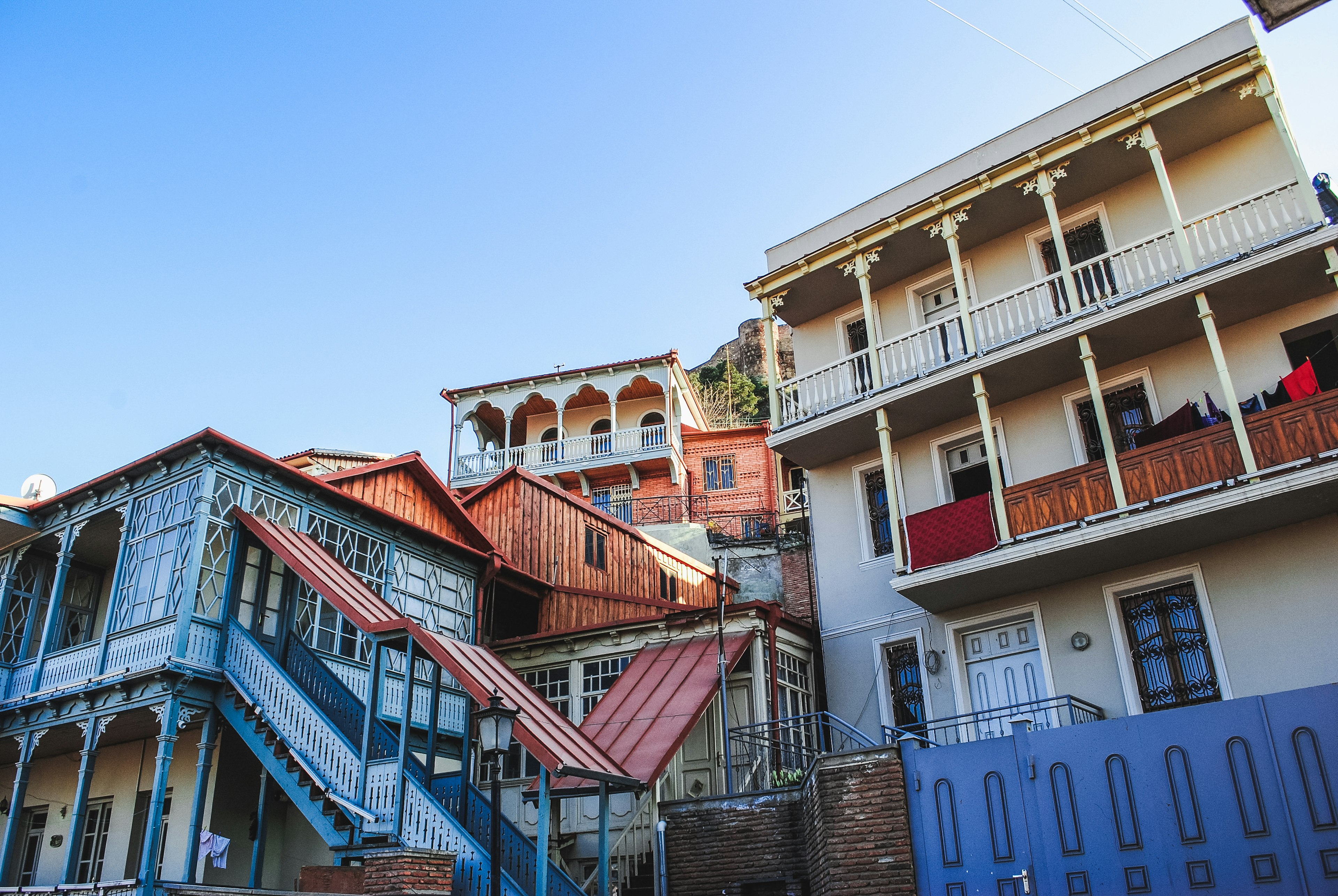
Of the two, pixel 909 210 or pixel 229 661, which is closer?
pixel 229 661

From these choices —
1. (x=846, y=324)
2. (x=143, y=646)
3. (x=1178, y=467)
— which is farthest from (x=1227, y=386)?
(x=143, y=646)

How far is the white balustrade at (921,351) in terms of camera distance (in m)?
17.5

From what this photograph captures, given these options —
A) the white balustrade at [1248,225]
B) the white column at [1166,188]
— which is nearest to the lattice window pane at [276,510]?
the white column at [1166,188]

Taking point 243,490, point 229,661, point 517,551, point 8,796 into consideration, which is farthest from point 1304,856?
point 8,796

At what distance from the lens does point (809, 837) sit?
13352mm

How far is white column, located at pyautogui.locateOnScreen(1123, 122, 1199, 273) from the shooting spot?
15.1 m

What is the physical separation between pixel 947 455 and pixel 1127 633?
470 centimetres

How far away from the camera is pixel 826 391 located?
19.2 metres

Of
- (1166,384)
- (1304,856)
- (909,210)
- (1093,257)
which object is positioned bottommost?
(1304,856)

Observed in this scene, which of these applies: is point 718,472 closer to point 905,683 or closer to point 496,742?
point 905,683

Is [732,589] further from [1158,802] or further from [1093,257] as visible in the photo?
[1158,802]

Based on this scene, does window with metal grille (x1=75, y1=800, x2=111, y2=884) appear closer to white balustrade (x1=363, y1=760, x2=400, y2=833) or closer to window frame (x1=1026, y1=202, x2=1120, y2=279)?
white balustrade (x1=363, y1=760, x2=400, y2=833)

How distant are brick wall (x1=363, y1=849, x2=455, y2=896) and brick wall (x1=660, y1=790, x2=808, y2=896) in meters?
4.35

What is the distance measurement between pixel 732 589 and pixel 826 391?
→ 8.17m
